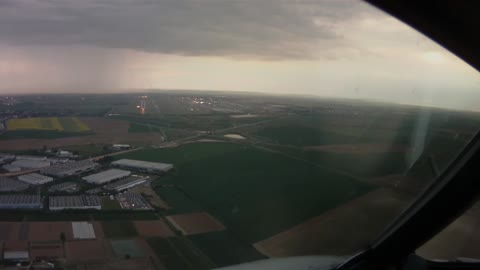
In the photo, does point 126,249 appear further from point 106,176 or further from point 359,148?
point 359,148

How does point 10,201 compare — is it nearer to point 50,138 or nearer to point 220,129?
point 50,138

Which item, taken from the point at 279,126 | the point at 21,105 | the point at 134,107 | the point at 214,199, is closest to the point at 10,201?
the point at 214,199

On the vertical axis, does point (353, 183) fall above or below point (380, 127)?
below

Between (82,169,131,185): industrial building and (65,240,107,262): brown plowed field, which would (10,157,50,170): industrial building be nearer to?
(82,169,131,185): industrial building

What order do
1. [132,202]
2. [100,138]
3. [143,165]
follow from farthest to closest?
[100,138] → [143,165] → [132,202]

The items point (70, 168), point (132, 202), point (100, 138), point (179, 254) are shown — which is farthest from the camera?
point (100, 138)

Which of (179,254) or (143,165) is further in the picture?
(143,165)

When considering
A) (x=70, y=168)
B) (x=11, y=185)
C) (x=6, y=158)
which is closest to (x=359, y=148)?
(x=70, y=168)
